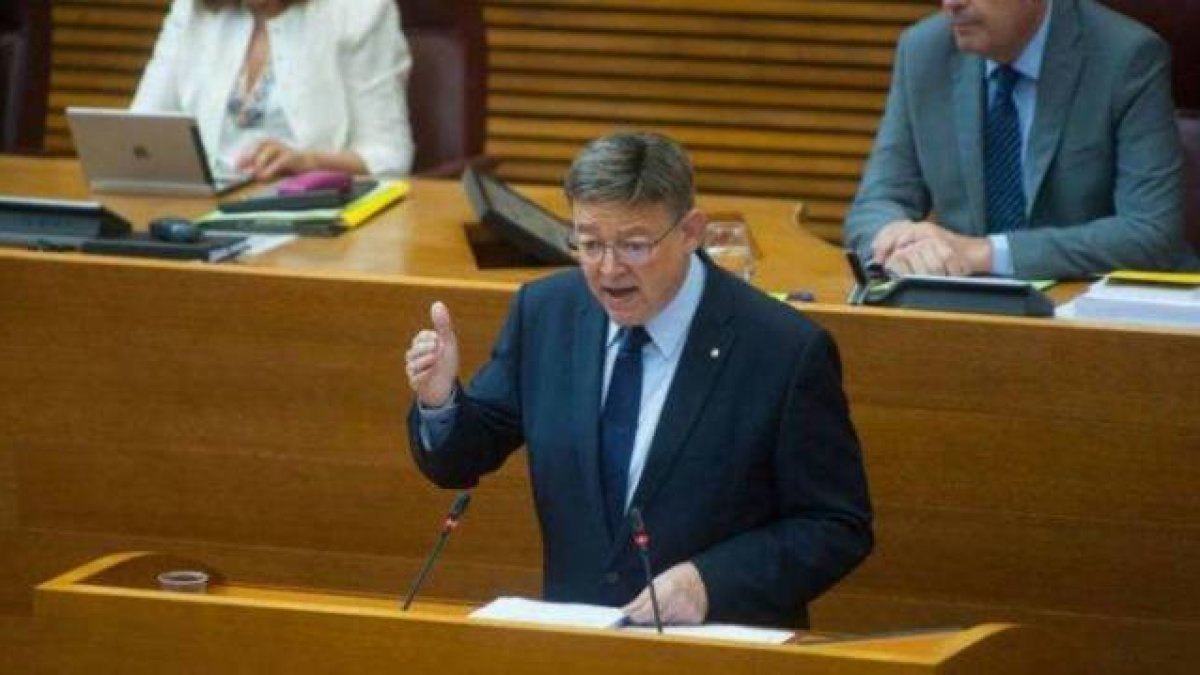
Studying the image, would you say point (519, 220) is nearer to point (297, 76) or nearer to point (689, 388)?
point (297, 76)

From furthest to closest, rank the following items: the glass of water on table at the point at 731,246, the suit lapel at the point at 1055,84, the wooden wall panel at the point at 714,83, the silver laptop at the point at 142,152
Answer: the wooden wall panel at the point at 714,83
the silver laptop at the point at 142,152
the suit lapel at the point at 1055,84
the glass of water on table at the point at 731,246

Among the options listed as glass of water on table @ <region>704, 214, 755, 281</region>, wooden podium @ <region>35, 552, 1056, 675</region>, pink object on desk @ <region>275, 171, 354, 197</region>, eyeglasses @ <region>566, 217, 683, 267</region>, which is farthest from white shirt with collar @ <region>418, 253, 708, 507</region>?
pink object on desk @ <region>275, 171, 354, 197</region>

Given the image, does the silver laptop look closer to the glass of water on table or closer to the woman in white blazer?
the woman in white blazer

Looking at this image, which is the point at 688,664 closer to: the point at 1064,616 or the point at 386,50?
the point at 1064,616

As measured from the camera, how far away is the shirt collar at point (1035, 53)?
5191mm

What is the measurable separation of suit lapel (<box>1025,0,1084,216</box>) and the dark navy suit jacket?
1567 mm

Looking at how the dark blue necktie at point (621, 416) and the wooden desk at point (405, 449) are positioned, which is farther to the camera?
the wooden desk at point (405, 449)

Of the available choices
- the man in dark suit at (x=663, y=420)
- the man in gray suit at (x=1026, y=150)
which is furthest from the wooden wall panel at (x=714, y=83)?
the man in dark suit at (x=663, y=420)

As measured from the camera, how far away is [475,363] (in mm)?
4637

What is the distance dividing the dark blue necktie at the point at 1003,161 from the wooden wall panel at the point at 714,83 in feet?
7.90

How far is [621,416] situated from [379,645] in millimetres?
613

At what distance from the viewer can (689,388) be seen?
12.2 feet

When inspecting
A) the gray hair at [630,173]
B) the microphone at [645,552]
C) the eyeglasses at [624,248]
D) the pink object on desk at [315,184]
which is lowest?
the pink object on desk at [315,184]

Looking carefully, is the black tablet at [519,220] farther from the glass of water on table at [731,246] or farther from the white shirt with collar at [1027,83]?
the white shirt with collar at [1027,83]
